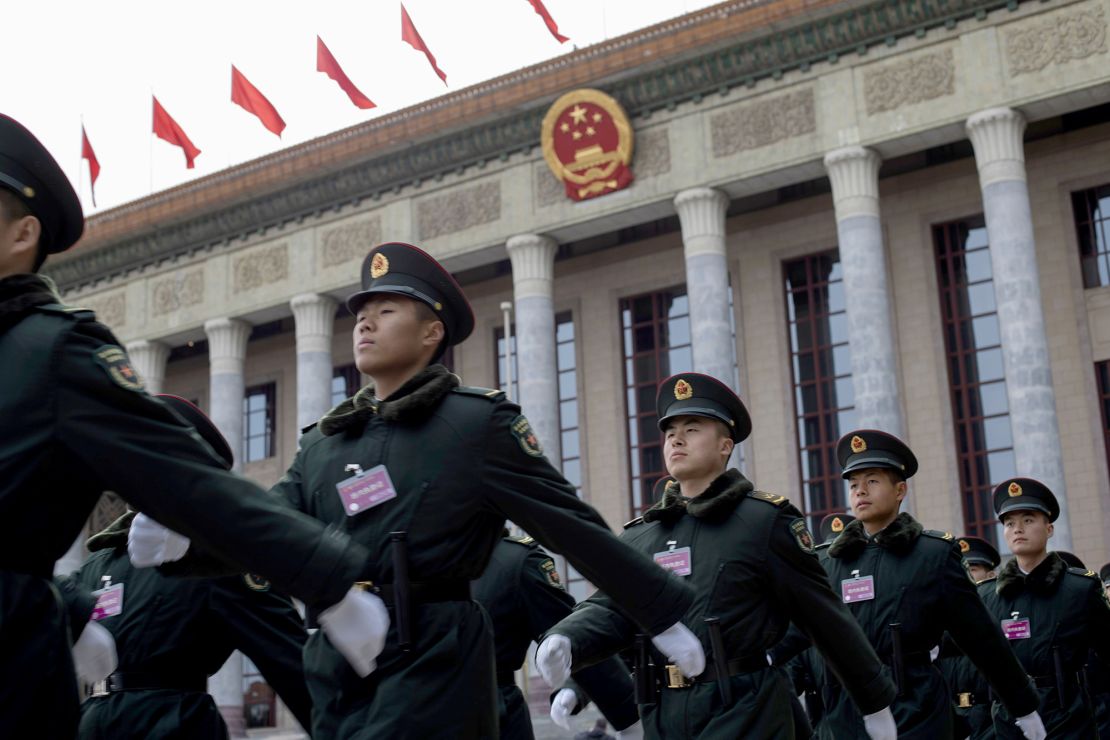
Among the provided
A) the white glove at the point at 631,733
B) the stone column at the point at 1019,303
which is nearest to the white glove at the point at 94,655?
the white glove at the point at 631,733

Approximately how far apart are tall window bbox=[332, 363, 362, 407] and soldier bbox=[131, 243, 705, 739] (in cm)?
2604

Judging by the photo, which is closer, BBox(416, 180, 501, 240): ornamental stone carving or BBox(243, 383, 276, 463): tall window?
BBox(416, 180, 501, 240): ornamental stone carving

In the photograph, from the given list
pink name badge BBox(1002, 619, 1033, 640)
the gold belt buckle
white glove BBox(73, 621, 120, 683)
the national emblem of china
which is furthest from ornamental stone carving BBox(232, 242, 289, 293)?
white glove BBox(73, 621, 120, 683)

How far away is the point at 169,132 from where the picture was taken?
27.4 m

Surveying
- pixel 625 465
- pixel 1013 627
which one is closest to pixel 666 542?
pixel 1013 627

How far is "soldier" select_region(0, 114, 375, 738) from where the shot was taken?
2586mm

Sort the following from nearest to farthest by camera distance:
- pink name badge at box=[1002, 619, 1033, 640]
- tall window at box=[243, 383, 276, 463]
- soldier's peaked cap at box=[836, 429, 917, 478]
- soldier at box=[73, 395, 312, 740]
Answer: soldier at box=[73, 395, 312, 740] → soldier's peaked cap at box=[836, 429, 917, 478] → pink name badge at box=[1002, 619, 1033, 640] → tall window at box=[243, 383, 276, 463]

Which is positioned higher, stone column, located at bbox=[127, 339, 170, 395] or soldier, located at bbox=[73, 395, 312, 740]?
stone column, located at bbox=[127, 339, 170, 395]

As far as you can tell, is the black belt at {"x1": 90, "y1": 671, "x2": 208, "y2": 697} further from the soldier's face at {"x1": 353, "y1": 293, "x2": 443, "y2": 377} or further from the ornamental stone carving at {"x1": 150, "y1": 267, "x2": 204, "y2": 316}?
the ornamental stone carving at {"x1": 150, "y1": 267, "x2": 204, "y2": 316}

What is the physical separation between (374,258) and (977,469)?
20006 millimetres

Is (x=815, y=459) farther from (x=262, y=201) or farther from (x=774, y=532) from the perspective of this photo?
(x=774, y=532)

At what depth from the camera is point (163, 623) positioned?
4.89 m

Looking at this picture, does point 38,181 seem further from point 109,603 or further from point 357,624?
point 109,603

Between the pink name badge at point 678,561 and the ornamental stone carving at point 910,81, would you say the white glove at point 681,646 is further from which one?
the ornamental stone carving at point 910,81
